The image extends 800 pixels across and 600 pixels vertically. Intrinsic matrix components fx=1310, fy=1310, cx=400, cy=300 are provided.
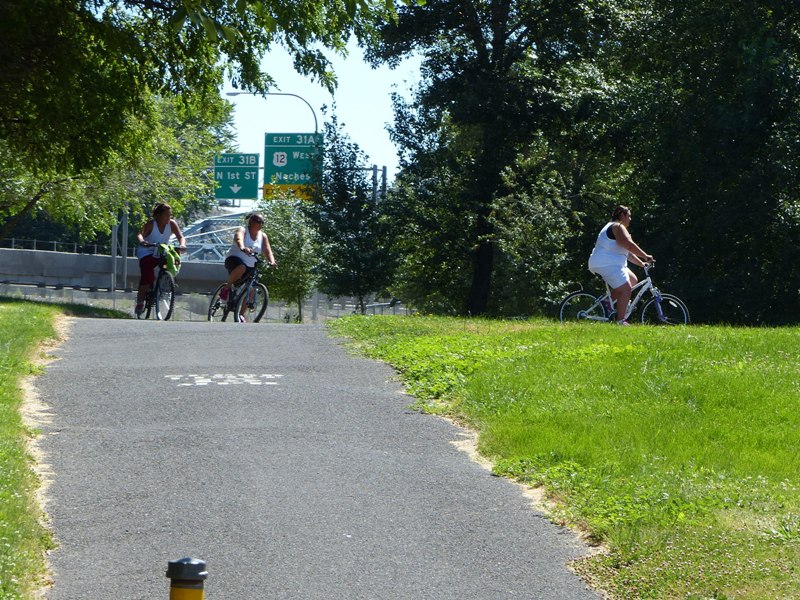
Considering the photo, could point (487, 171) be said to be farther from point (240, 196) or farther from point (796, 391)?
point (796, 391)

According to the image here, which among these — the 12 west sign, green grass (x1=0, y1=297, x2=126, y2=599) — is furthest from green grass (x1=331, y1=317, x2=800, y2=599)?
the 12 west sign

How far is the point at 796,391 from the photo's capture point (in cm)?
1020

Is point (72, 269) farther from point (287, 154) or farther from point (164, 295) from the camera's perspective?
point (164, 295)

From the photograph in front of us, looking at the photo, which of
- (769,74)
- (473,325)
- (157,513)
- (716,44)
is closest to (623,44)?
(716,44)

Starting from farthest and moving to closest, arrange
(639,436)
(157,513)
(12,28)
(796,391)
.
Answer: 1. (12,28)
2. (796,391)
3. (639,436)
4. (157,513)

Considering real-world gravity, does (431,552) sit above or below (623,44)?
below

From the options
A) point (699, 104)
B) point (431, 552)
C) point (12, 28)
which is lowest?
point (431, 552)

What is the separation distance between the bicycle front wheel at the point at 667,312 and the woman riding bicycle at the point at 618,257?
2.50ft

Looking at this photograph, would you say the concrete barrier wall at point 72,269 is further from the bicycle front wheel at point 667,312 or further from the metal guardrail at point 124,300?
the bicycle front wheel at point 667,312

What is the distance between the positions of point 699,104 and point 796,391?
1840 centimetres

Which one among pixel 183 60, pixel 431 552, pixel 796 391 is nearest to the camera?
pixel 431 552

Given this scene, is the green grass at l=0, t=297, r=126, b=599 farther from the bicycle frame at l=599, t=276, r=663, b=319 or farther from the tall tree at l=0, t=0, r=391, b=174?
the bicycle frame at l=599, t=276, r=663, b=319

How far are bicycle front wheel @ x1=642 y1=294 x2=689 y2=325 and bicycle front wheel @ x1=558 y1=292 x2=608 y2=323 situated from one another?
27.2 inches

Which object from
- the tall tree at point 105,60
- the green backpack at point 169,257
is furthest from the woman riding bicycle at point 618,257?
the green backpack at point 169,257
